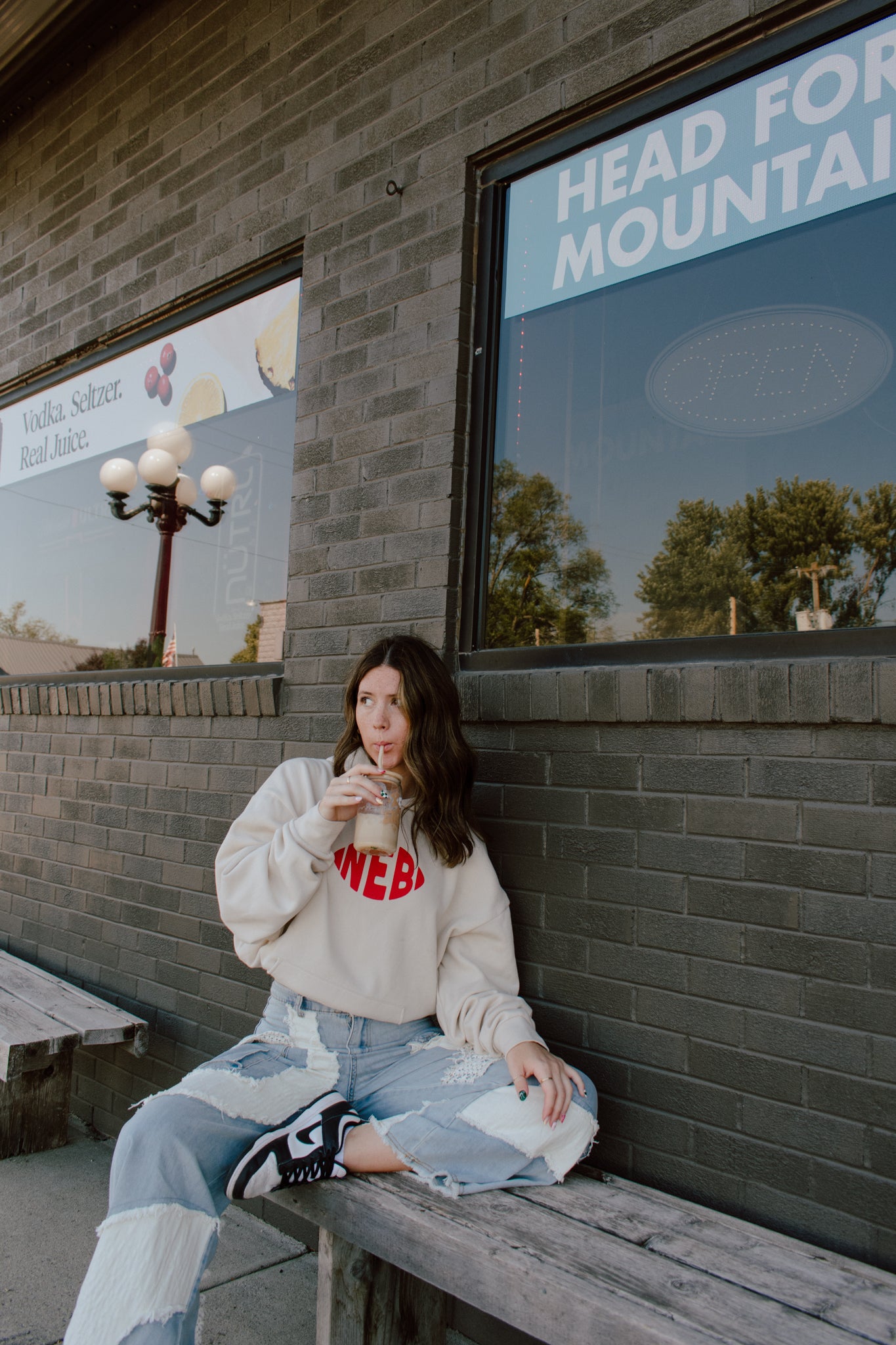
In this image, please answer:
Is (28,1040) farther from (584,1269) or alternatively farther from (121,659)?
(584,1269)

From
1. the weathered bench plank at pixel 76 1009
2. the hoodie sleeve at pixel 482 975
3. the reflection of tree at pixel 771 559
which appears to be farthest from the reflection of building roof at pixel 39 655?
the reflection of tree at pixel 771 559

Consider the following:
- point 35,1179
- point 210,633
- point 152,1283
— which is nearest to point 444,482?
point 210,633

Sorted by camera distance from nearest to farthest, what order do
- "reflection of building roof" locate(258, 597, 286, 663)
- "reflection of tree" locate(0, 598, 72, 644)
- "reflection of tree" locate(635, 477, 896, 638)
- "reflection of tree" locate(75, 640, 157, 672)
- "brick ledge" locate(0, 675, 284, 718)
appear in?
"reflection of tree" locate(635, 477, 896, 638), "brick ledge" locate(0, 675, 284, 718), "reflection of building roof" locate(258, 597, 286, 663), "reflection of tree" locate(75, 640, 157, 672), "reflection of tree" locate(0, 598, 72, 644)

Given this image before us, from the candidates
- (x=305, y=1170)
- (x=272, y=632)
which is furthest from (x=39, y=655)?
(x=305, y=1170)

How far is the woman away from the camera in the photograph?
1842mm

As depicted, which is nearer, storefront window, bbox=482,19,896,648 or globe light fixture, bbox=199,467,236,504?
storefront window, bbox=482,19,896,648

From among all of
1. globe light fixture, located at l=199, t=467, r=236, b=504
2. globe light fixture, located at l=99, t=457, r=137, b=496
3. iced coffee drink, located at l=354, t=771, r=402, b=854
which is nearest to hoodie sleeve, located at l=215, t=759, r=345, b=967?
iced coffee drink, located at l=354, t=771, r=402, b=854

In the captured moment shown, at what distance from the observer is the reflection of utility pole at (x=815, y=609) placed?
83.7 inches

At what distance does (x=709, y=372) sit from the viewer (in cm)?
240

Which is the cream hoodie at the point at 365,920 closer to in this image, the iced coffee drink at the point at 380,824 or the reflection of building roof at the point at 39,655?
the iced coffee drink at the point at 380,824

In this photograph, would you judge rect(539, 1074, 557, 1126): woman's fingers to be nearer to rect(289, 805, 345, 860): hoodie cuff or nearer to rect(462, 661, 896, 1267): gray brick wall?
rect(462, 661, 896, 1267): gray brick wall

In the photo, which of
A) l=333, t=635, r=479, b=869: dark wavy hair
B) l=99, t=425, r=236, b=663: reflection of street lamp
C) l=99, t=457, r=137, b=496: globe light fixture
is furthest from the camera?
l=99, t=457, r=137, b=496: globe light fixture

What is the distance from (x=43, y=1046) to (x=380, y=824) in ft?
5.43

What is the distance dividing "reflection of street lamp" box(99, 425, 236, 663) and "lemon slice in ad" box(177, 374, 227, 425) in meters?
0.07
